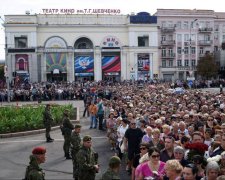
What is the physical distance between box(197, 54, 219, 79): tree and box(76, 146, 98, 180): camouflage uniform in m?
68.2

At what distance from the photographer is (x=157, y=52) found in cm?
7794

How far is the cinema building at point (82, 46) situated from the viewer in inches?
2884

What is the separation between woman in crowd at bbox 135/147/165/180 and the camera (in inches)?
301

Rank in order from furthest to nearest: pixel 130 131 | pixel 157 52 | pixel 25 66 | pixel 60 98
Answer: pixel 157 52
pixel 25 66
pixel 60 98
pixel 130 131

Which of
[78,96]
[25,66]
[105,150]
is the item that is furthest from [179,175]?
[25,66]

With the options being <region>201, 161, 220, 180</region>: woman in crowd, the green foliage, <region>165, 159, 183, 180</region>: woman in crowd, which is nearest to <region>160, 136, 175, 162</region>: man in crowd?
<region>165, 159, 183, 180</region>: woman in crowd

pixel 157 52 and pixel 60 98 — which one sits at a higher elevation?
pixel 157 52

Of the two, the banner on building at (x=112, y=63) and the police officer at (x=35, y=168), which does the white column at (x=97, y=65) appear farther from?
the police officer at (x=35, y=168)

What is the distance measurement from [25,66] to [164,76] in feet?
86.0

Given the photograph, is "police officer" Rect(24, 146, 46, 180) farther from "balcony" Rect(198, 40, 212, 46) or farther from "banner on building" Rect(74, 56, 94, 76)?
"balcony" Rect(198, 40, 212, 46)

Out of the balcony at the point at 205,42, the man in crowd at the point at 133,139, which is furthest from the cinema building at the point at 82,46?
the man in crowd at the point at 133,139

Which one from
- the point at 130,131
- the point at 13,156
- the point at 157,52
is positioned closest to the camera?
the point at 130,131

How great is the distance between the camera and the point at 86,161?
880 cm

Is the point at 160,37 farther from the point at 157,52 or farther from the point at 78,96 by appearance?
the point at 78,96
